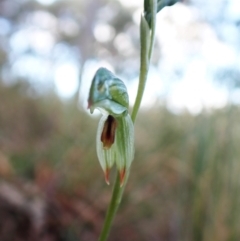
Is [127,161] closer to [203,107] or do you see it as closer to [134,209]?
[203,107]

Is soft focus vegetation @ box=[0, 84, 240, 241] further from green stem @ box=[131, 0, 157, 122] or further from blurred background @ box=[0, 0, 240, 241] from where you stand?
green stem @ box=[131, 0, 157, 122]

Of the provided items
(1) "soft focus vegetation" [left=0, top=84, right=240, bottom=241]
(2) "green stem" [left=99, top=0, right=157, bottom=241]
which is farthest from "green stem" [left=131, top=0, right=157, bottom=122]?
(1) "soft focus vegetation" [left=0, top=84, right=240, bottom=241]

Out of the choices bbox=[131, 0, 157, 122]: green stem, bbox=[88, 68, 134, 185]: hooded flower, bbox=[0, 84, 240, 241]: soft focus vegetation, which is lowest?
bbox=[0, 84, 240, 241]: soft focus vegetation

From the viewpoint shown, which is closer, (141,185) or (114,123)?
(114,123)

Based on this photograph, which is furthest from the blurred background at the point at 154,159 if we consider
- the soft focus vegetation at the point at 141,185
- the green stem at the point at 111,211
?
the green stem at the point at 111,211

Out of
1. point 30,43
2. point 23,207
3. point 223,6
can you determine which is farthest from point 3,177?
point 30,43

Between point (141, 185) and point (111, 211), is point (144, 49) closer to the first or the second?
point (111, 211)

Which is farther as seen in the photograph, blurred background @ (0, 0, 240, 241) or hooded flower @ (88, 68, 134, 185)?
blurred background @ (0, 0, 240, 241)

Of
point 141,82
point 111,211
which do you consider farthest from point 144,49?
point 111,211
